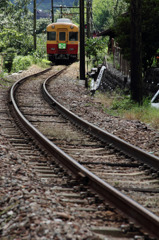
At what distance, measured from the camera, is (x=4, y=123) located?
9.77m

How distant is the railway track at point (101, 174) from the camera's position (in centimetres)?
395

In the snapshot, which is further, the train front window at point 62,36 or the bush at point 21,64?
the train front window at point 62,36

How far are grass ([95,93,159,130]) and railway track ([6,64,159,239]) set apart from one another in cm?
181

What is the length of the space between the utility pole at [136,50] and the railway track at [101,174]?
334cm

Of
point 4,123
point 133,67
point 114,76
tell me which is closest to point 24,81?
point 114,76

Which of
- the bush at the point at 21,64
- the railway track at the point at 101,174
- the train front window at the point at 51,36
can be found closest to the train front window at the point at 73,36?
the train front window at the point at 51,36

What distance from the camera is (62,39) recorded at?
111 ft

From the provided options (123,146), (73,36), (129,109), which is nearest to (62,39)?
(73,36)

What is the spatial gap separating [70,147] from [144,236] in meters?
4.02

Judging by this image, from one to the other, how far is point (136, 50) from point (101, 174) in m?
7.55

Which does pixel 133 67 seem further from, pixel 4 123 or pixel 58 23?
pixel 58 23

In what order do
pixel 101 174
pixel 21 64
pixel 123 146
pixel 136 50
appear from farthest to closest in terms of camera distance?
pixel 21 64 → pixel 136 50 → pixel 123 146 → pixel 101 174

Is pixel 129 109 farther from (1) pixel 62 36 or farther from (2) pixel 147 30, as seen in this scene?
(1) pixel 62 36

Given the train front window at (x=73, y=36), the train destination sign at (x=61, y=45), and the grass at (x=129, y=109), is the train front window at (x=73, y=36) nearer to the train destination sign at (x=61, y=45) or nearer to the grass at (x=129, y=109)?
the train destination sign at (x=61, y=45)
